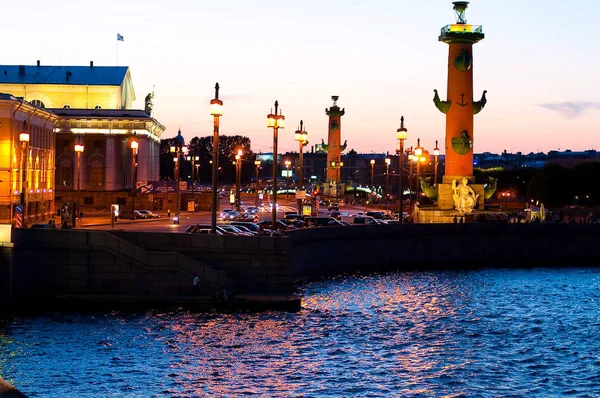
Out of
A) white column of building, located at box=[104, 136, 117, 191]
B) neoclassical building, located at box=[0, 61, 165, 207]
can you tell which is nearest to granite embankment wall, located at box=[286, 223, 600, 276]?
neoclassical building, located at box=[0, 61, 165, 207]

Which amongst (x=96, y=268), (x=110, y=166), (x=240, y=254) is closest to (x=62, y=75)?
(x=110, y=166)

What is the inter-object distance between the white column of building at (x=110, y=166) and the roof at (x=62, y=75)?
785 cm

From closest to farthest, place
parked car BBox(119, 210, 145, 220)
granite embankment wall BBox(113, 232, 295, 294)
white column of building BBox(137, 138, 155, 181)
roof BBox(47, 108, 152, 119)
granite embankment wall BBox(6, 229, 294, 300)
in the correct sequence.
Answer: granite embankment wall BBox(6, 229, 294, 300) < granite embankment wall BBox(113, 232, 295, 294) < parked car BBox(119, 210, 145, 220) < roof BBox(47, 108, 152, 119) < white column of building BBox(137, 138, 155, 181)

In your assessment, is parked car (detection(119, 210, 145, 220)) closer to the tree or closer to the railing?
the railing

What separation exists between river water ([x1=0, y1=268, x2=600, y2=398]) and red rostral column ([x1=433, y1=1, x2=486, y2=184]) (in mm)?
28475

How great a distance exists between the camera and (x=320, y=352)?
3222 centimetres

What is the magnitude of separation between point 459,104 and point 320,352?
1644 inches

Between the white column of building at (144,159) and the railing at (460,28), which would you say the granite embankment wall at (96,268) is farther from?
the white column of building at (144,159)

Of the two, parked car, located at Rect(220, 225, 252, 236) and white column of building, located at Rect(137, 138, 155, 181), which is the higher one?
white column of building, located at Rect(137, 138, 155, 181)

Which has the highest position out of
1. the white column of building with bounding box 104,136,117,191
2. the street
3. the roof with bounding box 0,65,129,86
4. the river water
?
the roof with bounding box 0,65,129,86

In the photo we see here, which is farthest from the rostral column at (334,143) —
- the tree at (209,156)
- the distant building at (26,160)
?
the distant building at (26,160)

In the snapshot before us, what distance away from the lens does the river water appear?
91.7ft

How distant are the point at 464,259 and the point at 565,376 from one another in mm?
34384

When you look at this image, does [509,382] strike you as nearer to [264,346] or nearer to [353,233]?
[264,346]
